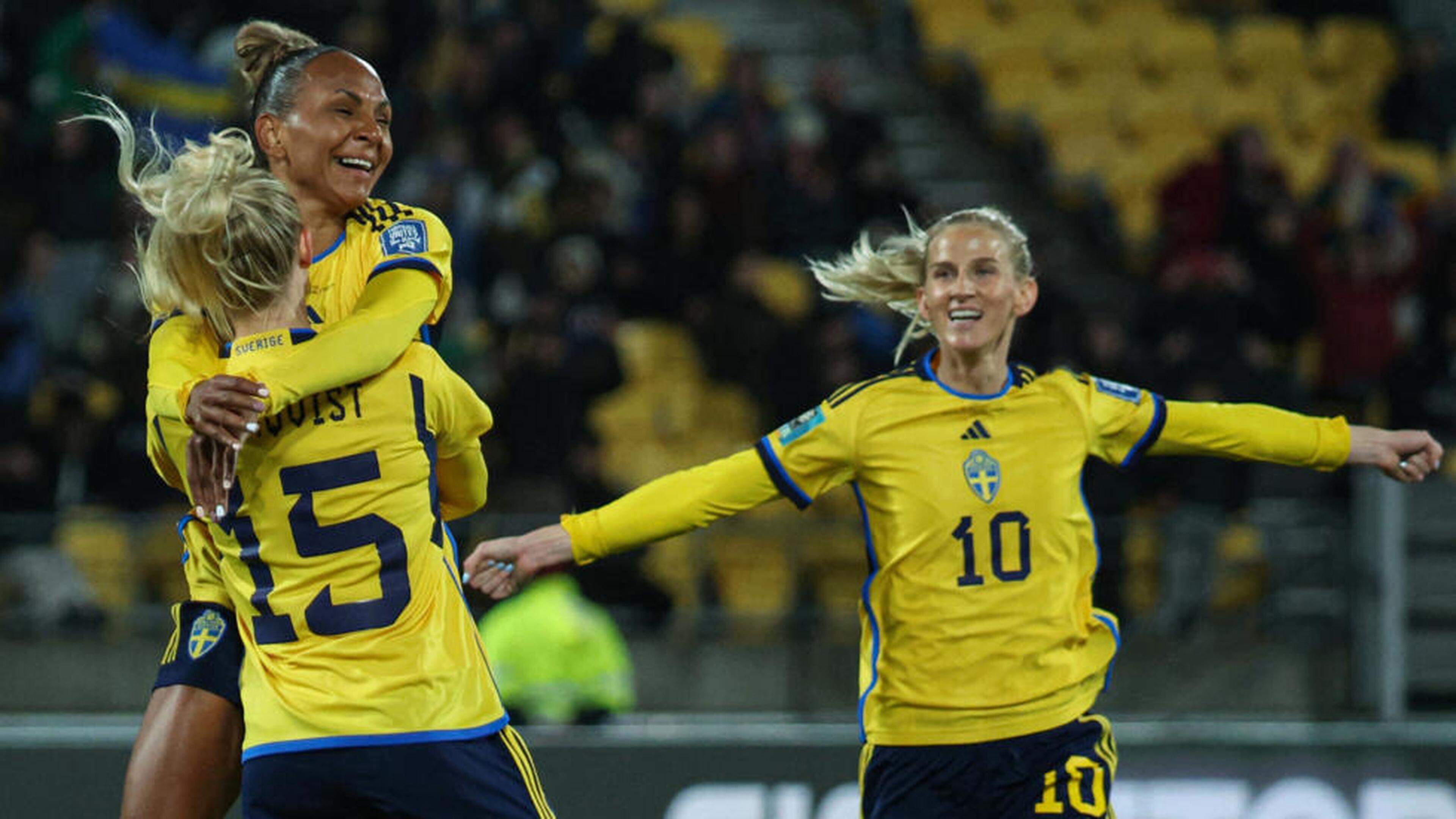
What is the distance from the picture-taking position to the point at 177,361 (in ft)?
12.3

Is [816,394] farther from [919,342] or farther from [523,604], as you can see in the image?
[523,604]

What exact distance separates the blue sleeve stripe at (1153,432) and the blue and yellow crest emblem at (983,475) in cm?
33

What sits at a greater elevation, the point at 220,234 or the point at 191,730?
the point at 220,234

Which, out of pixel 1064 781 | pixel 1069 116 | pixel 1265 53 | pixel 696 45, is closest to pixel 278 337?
pixel 1064 781

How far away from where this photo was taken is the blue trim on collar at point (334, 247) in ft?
13.0

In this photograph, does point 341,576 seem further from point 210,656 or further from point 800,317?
point 800,317

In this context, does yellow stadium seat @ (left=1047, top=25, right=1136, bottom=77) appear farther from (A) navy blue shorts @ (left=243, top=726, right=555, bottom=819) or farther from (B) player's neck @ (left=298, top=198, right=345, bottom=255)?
(A) navy blue shorts @ (left=243, top=726, right=555, bottom=819)

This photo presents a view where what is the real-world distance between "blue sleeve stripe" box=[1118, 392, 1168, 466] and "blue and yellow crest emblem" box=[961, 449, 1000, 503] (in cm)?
33

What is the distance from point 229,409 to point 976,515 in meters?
1.83

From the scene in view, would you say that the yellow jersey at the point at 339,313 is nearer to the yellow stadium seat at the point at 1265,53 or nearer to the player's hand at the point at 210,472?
the player's hand at the point at 210,472

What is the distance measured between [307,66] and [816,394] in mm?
5410

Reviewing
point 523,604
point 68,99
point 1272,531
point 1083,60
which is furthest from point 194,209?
point 1083,60

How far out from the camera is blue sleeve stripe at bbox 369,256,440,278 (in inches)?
152

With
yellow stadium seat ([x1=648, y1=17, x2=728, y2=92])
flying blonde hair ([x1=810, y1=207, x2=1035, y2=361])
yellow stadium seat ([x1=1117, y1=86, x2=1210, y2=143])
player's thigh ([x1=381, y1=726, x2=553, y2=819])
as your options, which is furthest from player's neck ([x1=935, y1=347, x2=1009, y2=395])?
yellow stadium seat ([x1=1117, y1=86, x2=1210, y2=143])
